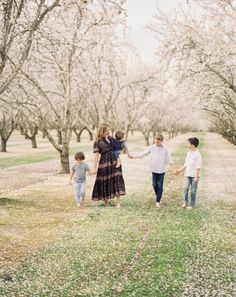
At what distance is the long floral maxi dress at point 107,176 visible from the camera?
50.9 ft

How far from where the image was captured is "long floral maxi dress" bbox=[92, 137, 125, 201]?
15523 mm

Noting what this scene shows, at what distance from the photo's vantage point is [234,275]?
8.73 metres

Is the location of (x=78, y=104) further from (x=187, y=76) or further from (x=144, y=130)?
(x=144, y=130)

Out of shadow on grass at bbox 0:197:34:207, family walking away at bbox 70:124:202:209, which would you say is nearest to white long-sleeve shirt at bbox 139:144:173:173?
family walking away at bbox 70:124:202:209

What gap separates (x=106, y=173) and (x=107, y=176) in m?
0.11

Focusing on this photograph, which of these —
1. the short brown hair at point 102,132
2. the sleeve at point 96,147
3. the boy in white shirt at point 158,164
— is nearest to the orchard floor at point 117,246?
the boy in white shirt at point 158,164

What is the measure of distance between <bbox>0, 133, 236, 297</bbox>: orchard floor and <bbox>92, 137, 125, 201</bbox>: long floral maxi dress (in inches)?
19.9

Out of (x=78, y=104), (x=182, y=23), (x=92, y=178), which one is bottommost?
(x=92, y=178)

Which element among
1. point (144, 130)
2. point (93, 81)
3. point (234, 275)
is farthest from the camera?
point (144, 130)

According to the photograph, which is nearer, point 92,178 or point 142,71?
point 92,178

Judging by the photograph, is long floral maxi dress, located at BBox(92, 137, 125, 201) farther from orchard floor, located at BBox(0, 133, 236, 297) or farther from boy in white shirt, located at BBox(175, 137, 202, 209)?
boy in white shirt, located at BBox(175, 137, 202, 209)

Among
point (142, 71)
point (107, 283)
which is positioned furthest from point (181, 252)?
point (142, 71)

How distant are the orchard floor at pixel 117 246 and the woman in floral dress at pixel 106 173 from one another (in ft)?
1.65

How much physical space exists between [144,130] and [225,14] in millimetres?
51590
